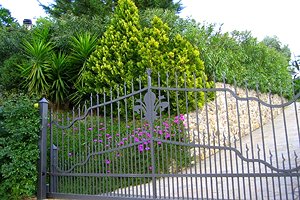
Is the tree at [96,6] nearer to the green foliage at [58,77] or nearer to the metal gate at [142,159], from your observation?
the green foliage at [58,77]

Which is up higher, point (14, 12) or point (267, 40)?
point (14, 12)

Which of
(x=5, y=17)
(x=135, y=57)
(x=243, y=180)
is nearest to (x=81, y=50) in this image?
(x=135, y=57)

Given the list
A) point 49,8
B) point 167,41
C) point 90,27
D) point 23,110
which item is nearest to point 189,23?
point 167,41

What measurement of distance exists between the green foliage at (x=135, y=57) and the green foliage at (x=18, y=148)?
2.27 meters

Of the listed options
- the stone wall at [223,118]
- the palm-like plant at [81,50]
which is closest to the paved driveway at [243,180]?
the stone wall at [223,118]

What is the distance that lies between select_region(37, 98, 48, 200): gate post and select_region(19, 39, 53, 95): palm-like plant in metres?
2.58

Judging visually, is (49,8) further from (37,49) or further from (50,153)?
(50,153)

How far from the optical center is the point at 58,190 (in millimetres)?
5344

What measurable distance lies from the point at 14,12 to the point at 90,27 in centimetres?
1283

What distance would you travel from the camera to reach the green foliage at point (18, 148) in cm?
511

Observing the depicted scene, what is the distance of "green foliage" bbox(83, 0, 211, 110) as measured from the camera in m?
7.14

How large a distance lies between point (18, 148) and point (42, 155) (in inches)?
15.7

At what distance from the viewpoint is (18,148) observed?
5.27 metres

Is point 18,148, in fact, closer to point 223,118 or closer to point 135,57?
point 135,57
